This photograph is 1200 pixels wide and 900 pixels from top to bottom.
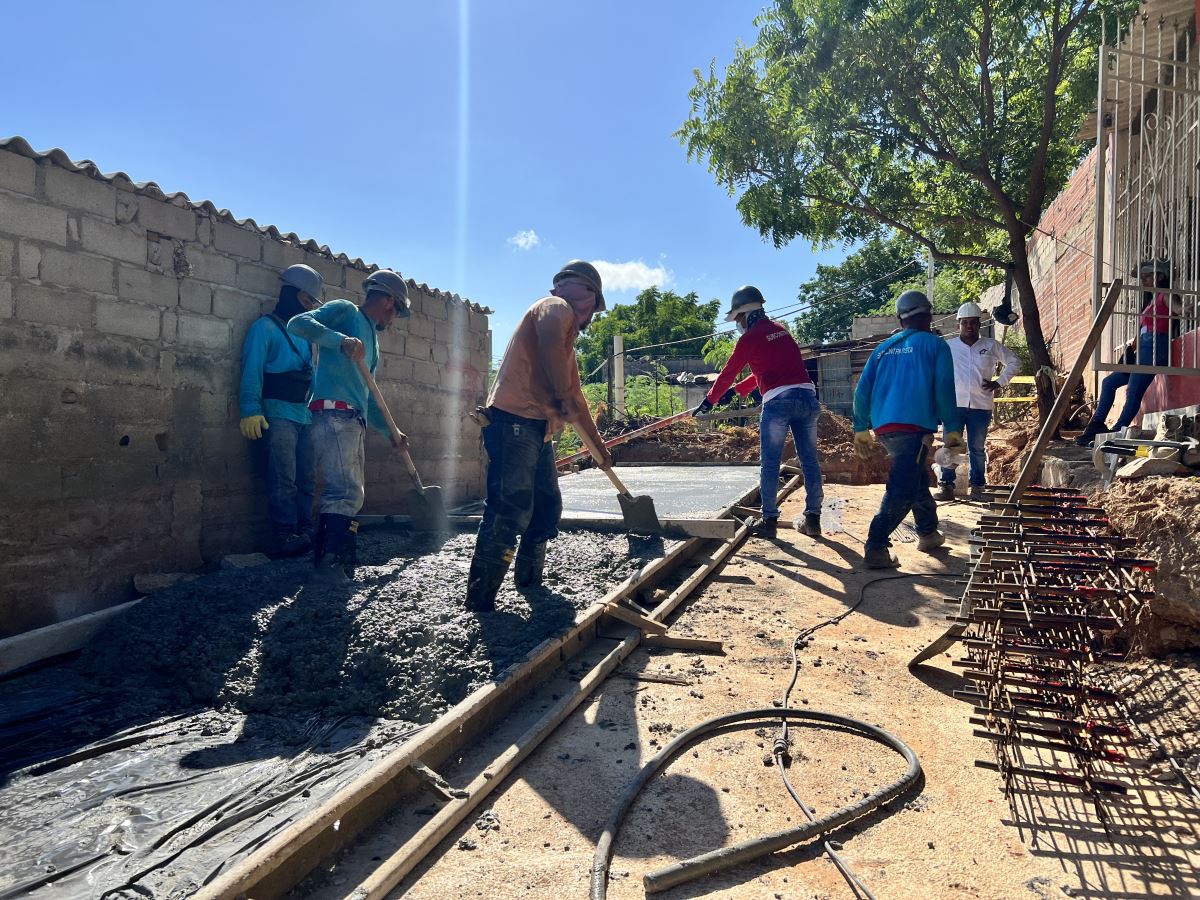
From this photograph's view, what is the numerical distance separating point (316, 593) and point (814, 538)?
3.96 metres

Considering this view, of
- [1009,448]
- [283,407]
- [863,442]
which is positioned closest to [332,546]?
[283,407]

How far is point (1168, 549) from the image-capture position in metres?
2.83

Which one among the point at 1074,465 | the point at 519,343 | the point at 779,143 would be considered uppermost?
the point at 779,143

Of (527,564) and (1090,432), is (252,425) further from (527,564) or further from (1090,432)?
(1090,432)

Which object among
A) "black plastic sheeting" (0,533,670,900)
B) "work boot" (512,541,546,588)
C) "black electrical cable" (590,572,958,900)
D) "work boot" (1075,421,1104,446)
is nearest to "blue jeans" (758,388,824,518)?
"work boot" (1075,421,1104,446)

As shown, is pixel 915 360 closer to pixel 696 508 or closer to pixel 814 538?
pixel 814 538

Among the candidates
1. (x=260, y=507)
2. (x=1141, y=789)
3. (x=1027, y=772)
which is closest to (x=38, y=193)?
(x=260, y=507)

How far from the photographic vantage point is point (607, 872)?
5.97 feet

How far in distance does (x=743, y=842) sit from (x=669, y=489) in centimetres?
634

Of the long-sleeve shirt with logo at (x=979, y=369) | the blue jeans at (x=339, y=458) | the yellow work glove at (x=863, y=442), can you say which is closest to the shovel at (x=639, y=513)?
the yellow work glove at (x=863, y=442)

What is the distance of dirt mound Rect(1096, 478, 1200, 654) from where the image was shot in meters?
2.76

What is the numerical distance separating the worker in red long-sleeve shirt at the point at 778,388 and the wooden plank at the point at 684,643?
2.49 metres

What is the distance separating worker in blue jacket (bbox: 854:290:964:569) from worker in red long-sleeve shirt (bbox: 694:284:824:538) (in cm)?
58

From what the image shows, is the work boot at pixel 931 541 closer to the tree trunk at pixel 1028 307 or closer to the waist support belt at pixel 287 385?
the tree trunk at pixel 1028 307
